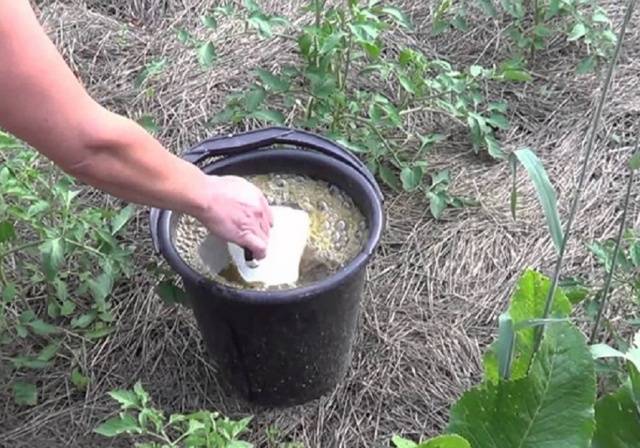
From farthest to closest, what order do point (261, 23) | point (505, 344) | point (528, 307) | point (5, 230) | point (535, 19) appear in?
point (535, 19) → point (261, 23) → point (5, 230) → point (528, 307) → point (505, 344)

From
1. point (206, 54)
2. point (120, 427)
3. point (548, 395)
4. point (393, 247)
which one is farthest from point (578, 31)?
point (120, 427)

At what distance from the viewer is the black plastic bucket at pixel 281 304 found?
199 centimetres

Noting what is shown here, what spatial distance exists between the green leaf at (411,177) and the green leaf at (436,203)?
0.05 m

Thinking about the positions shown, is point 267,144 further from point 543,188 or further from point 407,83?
point 543,188

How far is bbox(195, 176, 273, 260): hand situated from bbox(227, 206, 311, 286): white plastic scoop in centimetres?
8

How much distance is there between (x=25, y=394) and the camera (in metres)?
2.33

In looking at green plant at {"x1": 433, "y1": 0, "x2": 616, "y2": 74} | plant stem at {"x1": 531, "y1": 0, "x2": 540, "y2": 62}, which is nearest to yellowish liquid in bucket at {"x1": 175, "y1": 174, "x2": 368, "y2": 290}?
green plant at {"x1": 433, "y1": 0, "x2": 616, "y2": 74}

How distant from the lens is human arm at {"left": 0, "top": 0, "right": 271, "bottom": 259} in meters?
1.41

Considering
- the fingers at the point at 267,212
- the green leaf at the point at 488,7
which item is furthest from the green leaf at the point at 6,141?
the green leaf at the point at 488,7

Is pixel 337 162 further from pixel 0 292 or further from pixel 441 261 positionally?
pixel 0 292

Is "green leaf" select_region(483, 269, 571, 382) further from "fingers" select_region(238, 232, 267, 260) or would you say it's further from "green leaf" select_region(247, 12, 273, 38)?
"green leaf" select_region(247, 12, 273, 38)

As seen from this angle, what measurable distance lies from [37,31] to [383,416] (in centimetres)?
130

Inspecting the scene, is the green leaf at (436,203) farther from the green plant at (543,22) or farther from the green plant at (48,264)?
the green plant at (48,264)

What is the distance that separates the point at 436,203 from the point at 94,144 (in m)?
1.29
